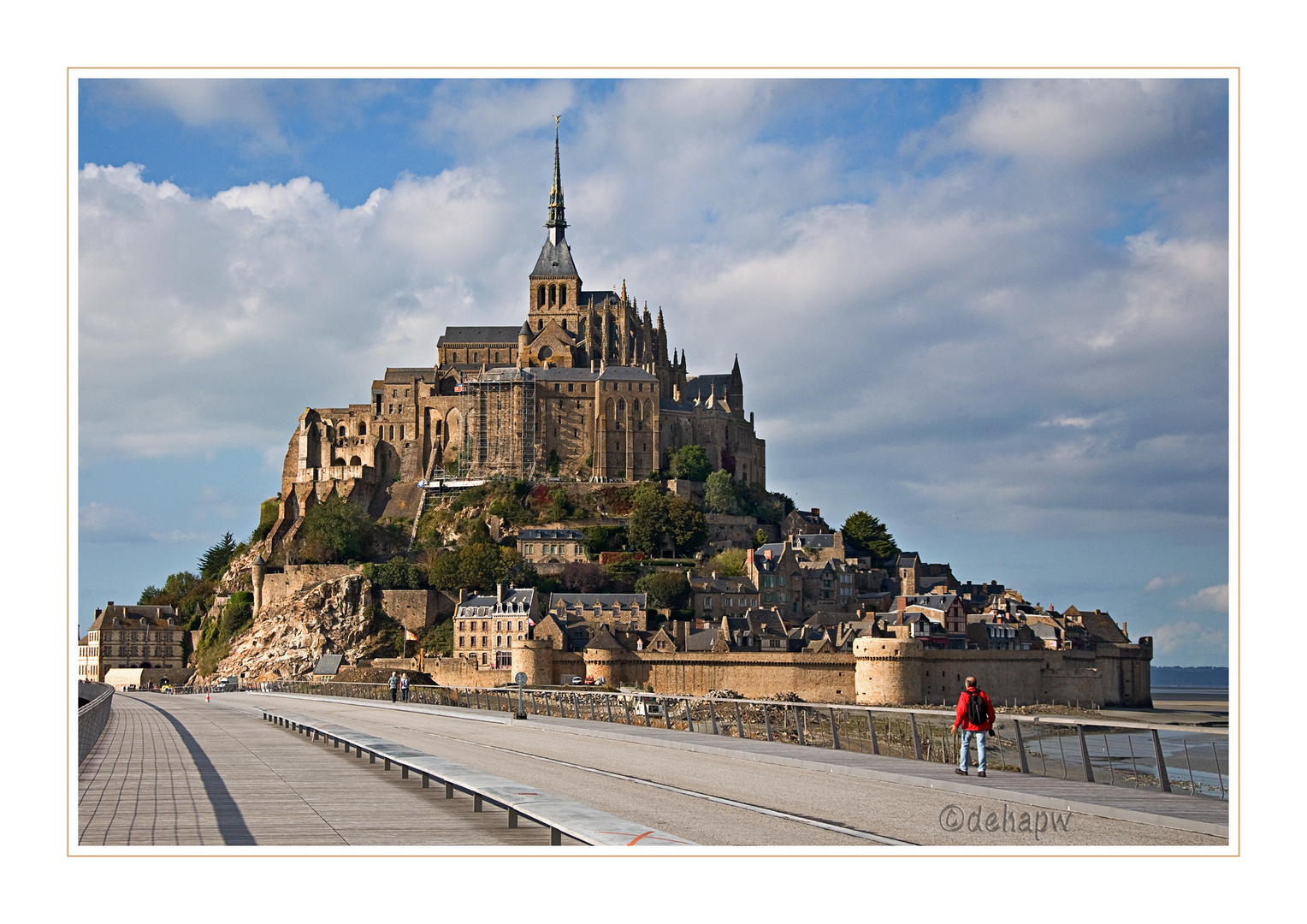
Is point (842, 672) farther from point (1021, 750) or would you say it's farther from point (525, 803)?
point (525, 803)

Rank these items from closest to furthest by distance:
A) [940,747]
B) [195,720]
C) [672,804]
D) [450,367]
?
[672,804] < [940,747] < [195,720] < [450,367]

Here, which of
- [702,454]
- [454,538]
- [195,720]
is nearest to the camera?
[195,720]

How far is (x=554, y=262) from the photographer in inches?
4129

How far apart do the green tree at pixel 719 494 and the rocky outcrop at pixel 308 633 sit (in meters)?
21.6

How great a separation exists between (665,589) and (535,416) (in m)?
20.8

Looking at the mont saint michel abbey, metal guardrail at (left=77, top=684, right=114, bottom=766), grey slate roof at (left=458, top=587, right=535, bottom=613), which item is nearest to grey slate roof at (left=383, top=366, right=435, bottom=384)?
the mont saint michel abbey

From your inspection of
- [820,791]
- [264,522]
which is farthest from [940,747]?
[264,522]

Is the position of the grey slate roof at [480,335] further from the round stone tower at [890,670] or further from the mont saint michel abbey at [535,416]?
the round stone tower at [890,670]

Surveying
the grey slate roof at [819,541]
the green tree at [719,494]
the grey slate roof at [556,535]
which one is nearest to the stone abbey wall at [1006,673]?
the grey slate roof at [819,541]

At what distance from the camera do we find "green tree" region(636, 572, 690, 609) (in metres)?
72.6

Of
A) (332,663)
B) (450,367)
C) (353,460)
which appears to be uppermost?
(450,367)

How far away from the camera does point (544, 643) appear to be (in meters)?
66.5

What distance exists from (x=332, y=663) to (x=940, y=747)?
170 feet

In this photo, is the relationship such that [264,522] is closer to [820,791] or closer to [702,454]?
[702,454]
